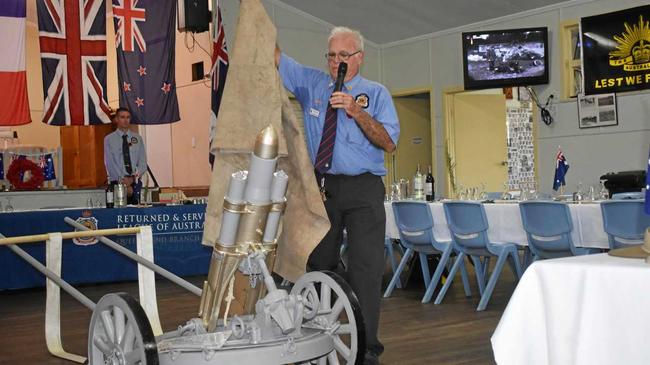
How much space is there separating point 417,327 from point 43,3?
5.77 m

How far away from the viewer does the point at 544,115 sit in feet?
34.8

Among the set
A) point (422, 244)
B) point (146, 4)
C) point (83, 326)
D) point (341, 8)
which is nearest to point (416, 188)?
point (422, 244)

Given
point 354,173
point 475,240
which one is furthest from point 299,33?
point 354,173

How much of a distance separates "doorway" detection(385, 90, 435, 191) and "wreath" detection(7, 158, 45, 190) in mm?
5682

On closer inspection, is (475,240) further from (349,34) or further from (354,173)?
(349,34)

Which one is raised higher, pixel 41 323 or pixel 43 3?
pixel 43 3

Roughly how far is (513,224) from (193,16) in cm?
494

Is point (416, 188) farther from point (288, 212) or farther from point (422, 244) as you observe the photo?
point (288, 212)

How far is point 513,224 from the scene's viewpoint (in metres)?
6.23

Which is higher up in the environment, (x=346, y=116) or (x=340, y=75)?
(x=340, y=75)

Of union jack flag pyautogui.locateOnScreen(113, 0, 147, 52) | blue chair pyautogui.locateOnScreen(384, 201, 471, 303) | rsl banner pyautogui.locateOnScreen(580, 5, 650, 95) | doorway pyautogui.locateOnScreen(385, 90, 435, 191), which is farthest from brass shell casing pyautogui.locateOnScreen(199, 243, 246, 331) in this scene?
doorway pyautogui.locateOnScreen(385, 90, 435, 191)

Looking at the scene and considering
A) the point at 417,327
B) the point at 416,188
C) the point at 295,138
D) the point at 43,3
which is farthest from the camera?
the point at 43,3

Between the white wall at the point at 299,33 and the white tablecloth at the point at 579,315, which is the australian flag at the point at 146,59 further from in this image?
the white tablecloth at the point at 579,315

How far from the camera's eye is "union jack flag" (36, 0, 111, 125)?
8852 millimetres
